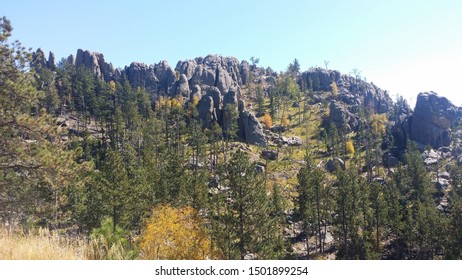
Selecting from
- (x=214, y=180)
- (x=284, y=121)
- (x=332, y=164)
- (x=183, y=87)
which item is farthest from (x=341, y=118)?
(x=214, y=180)

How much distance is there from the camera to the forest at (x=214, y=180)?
13430mm

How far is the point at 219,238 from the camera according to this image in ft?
96.1

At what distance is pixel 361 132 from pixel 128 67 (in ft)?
307

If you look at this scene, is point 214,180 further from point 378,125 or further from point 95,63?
point 95,63

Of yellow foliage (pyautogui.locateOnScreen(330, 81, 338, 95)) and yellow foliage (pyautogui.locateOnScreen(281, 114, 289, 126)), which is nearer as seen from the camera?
yellow foliage (pyautogui.locateOnScreen(281, 114, 289, 126))

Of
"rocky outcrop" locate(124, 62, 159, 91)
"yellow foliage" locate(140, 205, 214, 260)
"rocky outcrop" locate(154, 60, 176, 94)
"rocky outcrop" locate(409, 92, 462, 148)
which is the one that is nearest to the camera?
"yellow foliage" locate(140, 205, 214, 260)

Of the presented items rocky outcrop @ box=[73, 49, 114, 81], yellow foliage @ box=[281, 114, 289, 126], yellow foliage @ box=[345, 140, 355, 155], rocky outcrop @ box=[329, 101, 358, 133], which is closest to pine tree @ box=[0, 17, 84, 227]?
yellow foliage @ box=[345, 140, 355, 155]

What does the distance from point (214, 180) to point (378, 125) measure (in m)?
64.1

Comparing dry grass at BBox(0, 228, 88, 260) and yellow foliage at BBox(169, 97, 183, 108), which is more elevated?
yellow foliage at BBox(169, 97, 183, 108)

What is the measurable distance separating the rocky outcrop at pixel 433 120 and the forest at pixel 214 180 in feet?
8.60

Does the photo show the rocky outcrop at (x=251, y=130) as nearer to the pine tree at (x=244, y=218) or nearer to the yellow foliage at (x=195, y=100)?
the yellow foliage at (x=195, y=100)

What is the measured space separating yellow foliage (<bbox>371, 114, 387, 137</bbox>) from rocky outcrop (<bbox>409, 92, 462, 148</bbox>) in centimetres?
774

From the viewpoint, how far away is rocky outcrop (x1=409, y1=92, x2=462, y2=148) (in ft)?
306

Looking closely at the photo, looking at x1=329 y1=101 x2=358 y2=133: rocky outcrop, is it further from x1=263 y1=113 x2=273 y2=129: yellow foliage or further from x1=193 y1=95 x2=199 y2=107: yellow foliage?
x1=193 y1=95 x2=199 y2=107: yellow foliage
